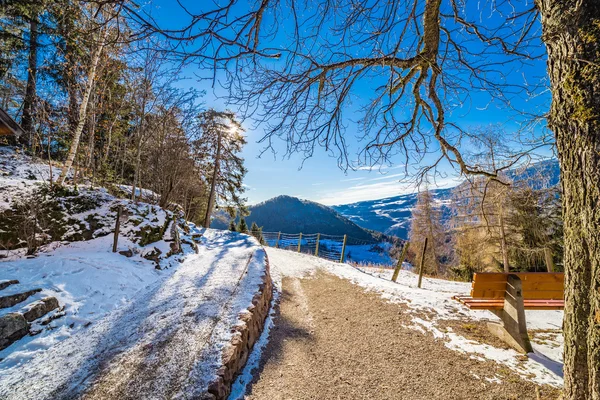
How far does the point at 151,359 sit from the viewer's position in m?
2.44

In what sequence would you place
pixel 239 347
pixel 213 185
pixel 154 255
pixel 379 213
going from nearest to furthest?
1. pixel 239 347
2. pixel 154 255
3. pixel 213 185
4. pixel 379 213

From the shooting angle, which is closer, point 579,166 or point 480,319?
point 579,166

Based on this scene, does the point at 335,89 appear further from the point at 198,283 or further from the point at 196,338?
the point at 198,283

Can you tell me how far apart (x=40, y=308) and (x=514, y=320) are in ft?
20.6

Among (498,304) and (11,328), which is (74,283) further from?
(498,304)

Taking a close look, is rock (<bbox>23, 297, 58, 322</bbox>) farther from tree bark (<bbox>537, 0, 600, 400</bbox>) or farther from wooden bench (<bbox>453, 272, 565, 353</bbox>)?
wooden bench (<bbox>453, 272, 565, 353</bbox>)

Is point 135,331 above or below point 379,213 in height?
below

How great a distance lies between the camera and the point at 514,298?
2996 millimetres

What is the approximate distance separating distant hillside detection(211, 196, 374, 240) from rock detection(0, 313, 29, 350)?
243 ft

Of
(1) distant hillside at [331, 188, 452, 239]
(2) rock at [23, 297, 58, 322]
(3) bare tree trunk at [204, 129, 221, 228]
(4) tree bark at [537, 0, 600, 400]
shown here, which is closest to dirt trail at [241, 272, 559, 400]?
(4) tree bark at [537, 0, 600, 400]

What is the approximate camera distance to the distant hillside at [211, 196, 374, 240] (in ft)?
268

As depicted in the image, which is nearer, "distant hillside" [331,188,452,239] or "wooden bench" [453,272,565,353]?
"wooden bench" [453,272,565,353]

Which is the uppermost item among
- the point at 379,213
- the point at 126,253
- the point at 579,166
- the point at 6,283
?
the point at 379,213

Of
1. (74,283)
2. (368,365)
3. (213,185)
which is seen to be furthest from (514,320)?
(213,185)
